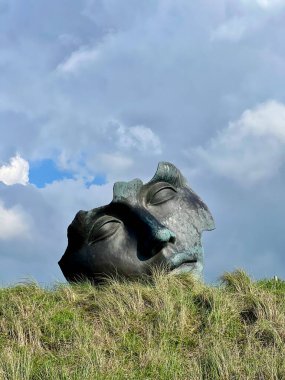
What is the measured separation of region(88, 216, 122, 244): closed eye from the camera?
9.56 meters

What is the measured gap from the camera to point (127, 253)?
31.0ft

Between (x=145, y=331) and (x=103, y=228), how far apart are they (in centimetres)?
197

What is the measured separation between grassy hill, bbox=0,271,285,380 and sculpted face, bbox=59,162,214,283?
0.32 m

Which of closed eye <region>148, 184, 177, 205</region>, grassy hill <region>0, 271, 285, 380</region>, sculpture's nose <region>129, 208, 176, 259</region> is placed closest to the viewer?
grassy hill <region>0, 271, 285, 380</region>

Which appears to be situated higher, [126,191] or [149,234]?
[126,191]

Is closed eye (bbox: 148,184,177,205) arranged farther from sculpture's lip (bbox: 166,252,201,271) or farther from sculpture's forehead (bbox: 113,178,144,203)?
sculpture's lip (bbox: 166,252,201,271)

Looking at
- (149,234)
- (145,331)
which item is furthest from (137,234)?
(145,331)

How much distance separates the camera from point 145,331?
7938 millimetres

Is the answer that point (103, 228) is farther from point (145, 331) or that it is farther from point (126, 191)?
point (145, 331)

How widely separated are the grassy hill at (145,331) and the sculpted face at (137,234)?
32 cm

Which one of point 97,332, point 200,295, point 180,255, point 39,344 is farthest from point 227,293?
point 39,344

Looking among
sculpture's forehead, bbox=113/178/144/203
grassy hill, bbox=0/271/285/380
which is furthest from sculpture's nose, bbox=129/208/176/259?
grassy hill, bbox=0/271/285/380

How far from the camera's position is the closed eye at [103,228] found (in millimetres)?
9562

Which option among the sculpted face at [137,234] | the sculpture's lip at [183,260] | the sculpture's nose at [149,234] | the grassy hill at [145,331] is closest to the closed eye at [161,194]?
the sculpted face at [137,234]
